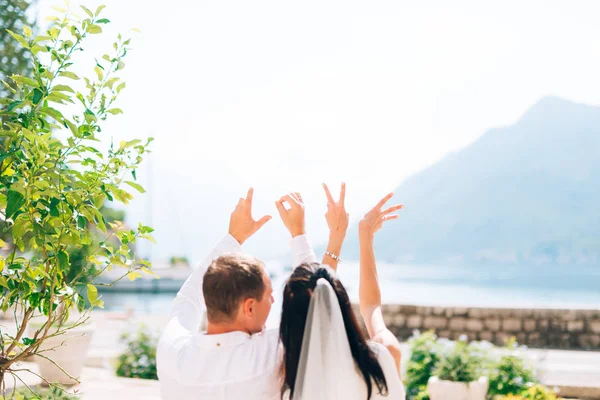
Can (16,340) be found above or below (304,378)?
below

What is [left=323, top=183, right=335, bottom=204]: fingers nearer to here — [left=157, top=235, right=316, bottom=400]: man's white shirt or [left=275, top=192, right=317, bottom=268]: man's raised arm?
[left=275, top=192, right=317, bottom=268]: man's raised arm

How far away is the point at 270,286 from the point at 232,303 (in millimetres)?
104

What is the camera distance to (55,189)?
226cm

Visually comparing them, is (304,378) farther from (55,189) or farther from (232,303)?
(55,189)

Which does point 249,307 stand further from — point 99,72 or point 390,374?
point 99,72

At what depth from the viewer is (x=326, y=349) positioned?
4.86 ft

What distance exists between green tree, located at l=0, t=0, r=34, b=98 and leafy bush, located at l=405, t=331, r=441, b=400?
14.5 feet

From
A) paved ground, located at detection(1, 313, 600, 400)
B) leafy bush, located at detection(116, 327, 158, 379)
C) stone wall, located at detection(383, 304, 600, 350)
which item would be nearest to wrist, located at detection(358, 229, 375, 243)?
paved ground, located at detection(1, 313, 600, 400)

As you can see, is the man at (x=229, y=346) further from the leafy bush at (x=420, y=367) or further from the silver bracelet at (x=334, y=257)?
the leafy bush at (x=420, y=367)

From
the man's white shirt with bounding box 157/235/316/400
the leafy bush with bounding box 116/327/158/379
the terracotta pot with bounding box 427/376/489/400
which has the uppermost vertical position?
the man's white shirt with bounding box 157/235/316/400

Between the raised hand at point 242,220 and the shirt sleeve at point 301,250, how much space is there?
179 millimetres

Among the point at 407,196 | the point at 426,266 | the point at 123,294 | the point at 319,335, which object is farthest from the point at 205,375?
the point at 407,196

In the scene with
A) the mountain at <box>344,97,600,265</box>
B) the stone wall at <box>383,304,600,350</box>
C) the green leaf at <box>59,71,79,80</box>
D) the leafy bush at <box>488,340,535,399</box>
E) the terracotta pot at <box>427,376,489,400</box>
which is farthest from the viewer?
the mountain at <box>344,97,600,265</box>

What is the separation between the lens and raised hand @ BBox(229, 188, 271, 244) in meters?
2.00
